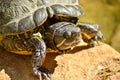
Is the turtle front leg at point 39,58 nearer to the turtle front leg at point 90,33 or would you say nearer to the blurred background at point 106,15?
the turtle front leg at point 90,33

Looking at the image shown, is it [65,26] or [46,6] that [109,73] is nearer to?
[65,26]

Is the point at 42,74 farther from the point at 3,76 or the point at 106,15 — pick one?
the point at 106,15

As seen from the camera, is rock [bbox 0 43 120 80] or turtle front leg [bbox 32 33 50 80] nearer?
turtle front leg [bbox 32 33 50 80]

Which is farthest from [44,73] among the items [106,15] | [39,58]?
[106,15]

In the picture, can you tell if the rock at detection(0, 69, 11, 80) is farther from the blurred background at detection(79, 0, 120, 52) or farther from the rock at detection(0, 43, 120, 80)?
the blurred background at detection(79, 0, 120, 52)

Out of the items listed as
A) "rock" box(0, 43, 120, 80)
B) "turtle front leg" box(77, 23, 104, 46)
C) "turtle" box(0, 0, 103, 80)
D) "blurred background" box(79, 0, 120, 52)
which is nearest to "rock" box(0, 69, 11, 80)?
"rock" box(0, 43, 120, 80)

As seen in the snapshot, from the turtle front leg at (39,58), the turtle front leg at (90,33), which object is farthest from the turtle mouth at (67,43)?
the turtle front leg at (90,33)
